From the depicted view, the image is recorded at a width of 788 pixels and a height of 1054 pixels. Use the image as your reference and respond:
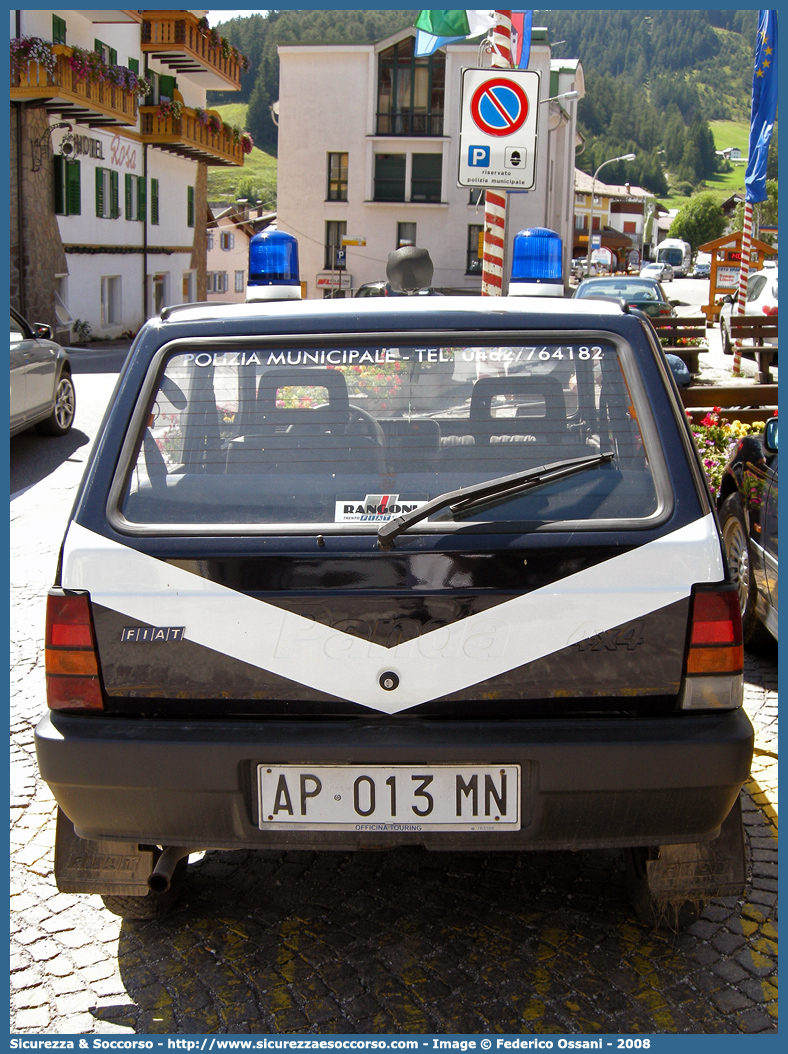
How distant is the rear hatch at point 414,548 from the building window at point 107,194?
32.5m

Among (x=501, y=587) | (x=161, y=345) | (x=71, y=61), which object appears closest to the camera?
(x=501, y=587)

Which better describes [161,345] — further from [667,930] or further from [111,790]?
[667,930]

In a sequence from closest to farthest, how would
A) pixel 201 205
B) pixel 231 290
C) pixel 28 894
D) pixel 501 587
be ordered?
pixel 501 587, pixel 28 894, pixel 201 205, pixel 231 290

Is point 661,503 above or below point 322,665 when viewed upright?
above

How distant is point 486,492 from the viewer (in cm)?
277

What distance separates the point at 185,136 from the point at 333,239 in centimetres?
1666

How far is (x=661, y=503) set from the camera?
2.81 metres

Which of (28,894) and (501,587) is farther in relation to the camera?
(28,894)

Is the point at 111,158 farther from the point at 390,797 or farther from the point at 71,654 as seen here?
the point at 390,797

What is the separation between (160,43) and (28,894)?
39024mm

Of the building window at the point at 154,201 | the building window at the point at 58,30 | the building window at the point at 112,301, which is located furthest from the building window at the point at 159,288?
the building window at the point at 58,30

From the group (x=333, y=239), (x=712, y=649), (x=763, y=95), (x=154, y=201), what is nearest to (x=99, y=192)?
(x=154, y=201)

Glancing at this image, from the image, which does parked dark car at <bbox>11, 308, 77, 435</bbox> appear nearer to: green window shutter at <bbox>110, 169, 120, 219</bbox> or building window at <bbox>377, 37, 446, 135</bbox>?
green window shutter at <bbox>110, 169, 120, 219</bbox>

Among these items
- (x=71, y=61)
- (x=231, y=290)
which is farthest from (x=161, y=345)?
(x=231, y=290)
